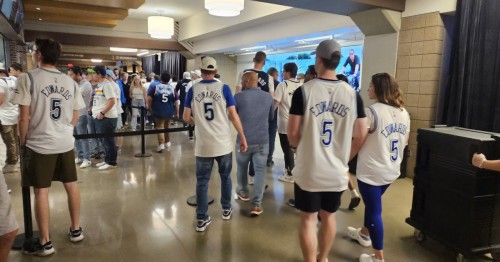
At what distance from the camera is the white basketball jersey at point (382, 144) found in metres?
2.17

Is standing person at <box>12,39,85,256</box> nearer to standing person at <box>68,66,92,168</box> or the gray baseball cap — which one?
the gray baseball cap

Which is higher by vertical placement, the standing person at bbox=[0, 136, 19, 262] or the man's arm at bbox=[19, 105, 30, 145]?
the man's arm at bbox=[19, 105, 30, 145]

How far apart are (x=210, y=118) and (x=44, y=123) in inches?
46.0

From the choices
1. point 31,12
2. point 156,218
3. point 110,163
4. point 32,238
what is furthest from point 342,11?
point 31,12

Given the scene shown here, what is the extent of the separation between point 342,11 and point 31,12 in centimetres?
728

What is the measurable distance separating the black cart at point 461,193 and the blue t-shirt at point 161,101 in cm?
436

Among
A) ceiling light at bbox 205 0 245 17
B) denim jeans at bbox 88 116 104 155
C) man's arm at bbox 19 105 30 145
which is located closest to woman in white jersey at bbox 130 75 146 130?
denim jeans at bbox 88 116 104 155

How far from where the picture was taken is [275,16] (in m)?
7.16

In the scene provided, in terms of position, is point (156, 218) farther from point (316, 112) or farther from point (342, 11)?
point (342, 11)

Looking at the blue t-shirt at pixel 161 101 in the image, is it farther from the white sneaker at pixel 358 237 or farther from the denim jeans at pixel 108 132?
the white sneaker at pixel 358 237

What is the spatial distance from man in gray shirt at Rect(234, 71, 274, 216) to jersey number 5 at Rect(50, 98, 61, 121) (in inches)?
55.5

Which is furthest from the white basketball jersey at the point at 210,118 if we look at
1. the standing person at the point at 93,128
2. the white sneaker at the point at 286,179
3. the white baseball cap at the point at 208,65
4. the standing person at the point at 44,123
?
the standing person at the point at 93,128

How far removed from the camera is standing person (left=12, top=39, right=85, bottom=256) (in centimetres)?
221

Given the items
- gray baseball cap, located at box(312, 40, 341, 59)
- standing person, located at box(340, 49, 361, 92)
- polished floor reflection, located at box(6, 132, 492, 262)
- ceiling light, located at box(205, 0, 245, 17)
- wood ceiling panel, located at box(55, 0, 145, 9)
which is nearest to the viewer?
gray baseball cap, located at box(312, 40, 341, 59)
